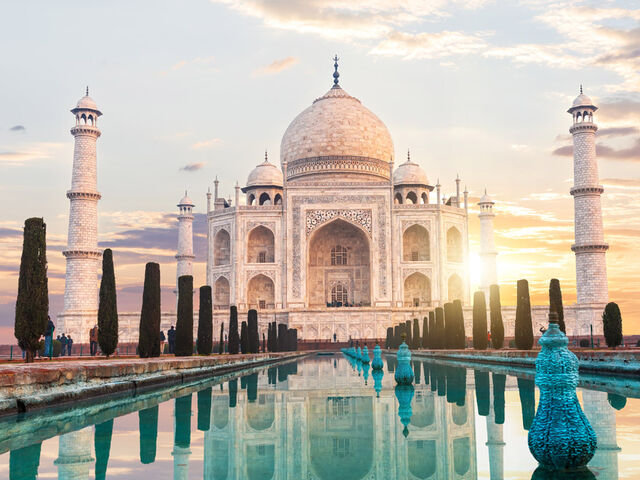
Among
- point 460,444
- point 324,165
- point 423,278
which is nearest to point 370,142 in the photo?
point 324,165

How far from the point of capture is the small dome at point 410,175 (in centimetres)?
3684

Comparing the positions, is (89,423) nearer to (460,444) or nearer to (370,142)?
(460,444)

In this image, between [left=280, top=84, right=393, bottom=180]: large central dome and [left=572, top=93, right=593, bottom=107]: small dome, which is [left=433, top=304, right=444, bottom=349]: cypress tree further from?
[left=280, top=84, right=393, bottom=180]: large central dome

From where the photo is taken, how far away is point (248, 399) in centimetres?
629

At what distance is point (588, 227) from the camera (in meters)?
28.8

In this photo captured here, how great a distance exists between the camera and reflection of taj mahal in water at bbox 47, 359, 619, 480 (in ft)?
9.70

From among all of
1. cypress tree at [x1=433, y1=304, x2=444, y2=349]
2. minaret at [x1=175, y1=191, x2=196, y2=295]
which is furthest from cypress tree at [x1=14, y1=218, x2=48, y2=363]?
minaret at [x1=175, y1=191, x2=196, y2=295]

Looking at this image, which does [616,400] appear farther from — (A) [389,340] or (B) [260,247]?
(B) [260,247]

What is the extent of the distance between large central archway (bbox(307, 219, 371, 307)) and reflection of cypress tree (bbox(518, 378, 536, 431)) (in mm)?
27008

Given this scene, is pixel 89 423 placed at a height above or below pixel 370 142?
below

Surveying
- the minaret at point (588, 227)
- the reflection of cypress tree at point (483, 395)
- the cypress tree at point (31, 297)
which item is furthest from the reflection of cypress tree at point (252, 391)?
the minaret at point (588, 227)

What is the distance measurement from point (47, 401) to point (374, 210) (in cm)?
2826

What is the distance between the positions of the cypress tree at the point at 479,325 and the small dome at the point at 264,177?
2030 cm

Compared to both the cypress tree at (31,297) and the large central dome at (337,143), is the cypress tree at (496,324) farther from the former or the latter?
the large central dome at (337,143)
